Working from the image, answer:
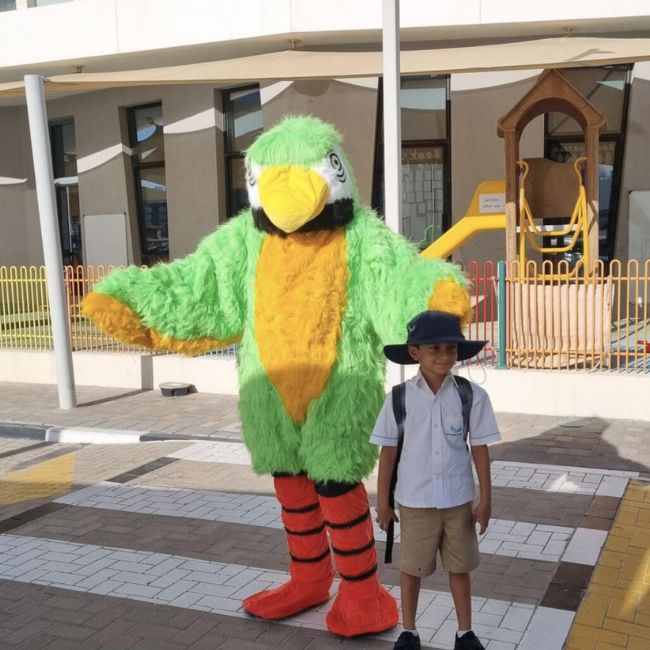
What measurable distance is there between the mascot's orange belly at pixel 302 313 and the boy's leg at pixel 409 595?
2.58 ft

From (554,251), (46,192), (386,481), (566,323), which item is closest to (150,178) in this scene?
(46,192)

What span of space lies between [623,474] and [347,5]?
332 inches

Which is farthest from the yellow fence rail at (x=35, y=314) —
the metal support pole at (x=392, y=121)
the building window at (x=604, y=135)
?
the building window at (x=604, y=135)

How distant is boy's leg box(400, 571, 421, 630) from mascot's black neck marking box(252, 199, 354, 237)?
1.47 metres

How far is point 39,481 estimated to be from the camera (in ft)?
20.4

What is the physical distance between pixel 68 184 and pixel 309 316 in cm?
1515

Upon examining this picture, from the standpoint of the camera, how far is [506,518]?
→ 491cm

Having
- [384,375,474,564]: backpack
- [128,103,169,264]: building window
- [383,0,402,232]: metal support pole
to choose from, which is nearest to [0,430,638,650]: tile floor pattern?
[384,375,474,564]: backpack

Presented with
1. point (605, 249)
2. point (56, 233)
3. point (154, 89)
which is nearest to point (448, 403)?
point (56, 233)

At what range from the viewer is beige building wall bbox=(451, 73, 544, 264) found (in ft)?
42.0

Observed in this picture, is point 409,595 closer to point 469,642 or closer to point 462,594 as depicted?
point 462,594

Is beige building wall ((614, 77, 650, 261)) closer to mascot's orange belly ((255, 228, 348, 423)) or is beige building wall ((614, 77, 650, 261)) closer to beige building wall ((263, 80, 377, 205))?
beige building wall ((263, 80, 377, 205))

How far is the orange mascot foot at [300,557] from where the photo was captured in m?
3.52

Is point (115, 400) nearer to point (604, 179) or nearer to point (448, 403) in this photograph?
point (448, 403)
